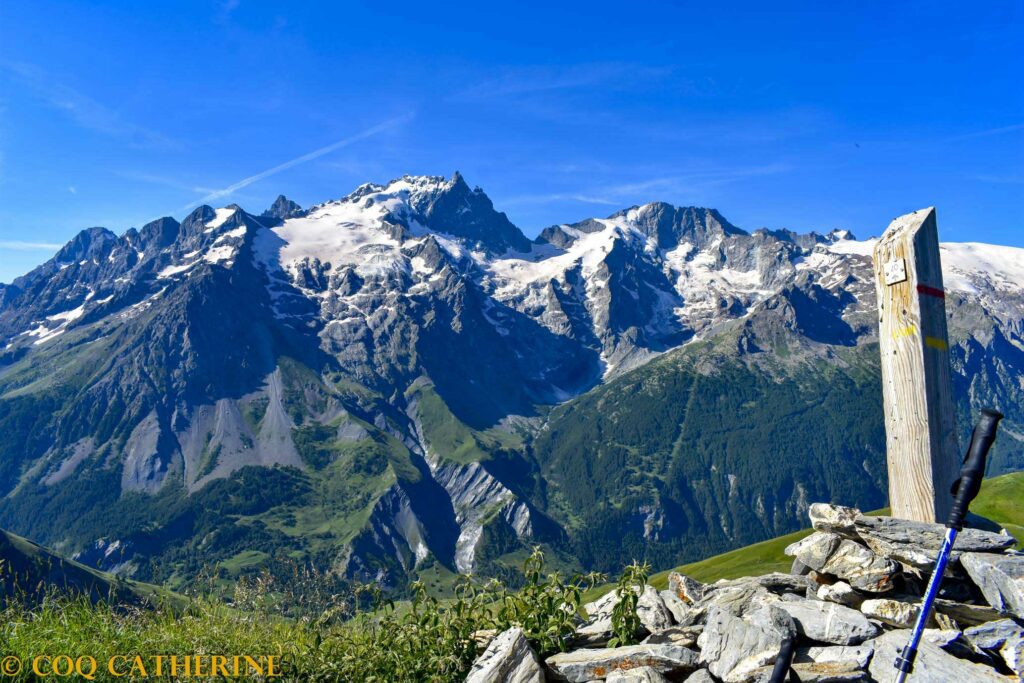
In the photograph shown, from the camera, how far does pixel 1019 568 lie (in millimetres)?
9891

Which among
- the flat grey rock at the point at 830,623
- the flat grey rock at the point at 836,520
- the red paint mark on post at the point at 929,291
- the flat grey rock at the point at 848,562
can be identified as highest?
the red paint mark on post at the point at 929,291

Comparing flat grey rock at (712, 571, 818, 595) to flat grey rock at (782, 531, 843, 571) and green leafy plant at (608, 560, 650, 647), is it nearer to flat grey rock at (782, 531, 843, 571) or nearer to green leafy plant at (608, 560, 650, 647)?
flat grey rock at (782, 531, 843, 571)

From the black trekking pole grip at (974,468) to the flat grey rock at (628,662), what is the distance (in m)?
4.03

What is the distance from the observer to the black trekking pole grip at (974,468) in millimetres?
6664

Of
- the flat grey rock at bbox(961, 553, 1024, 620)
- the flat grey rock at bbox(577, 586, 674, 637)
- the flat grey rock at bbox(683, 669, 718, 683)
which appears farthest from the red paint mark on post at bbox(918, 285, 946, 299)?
the flat grey rock at bbox(683, 669, 718, 683)

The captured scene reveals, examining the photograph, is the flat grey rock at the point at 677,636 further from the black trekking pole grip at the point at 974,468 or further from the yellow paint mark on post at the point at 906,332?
the yellow paint mark on post at the point at 906,332

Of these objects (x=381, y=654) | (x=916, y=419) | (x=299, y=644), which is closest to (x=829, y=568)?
(x=916, y=419)

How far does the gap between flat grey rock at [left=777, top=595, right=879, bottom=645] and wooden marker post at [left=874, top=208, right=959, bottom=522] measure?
3013 millimetres

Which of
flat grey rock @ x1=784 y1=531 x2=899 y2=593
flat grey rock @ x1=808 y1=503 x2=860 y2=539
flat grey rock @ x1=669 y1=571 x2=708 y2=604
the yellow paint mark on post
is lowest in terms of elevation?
flat grey rock @ x1=669 y1=571 x2=708 y2=604

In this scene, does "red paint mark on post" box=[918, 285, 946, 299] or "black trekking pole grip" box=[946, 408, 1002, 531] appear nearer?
"black trekking pole grip" box=[946, 408, 1002, 531]

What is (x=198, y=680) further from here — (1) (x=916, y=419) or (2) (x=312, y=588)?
(1) (x=916, y=419)

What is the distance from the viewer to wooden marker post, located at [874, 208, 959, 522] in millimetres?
11422

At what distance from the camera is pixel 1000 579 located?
9.95 meters

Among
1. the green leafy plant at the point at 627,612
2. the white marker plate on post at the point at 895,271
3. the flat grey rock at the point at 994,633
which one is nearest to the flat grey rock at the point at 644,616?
the green leafy plant at the point at 627,612
